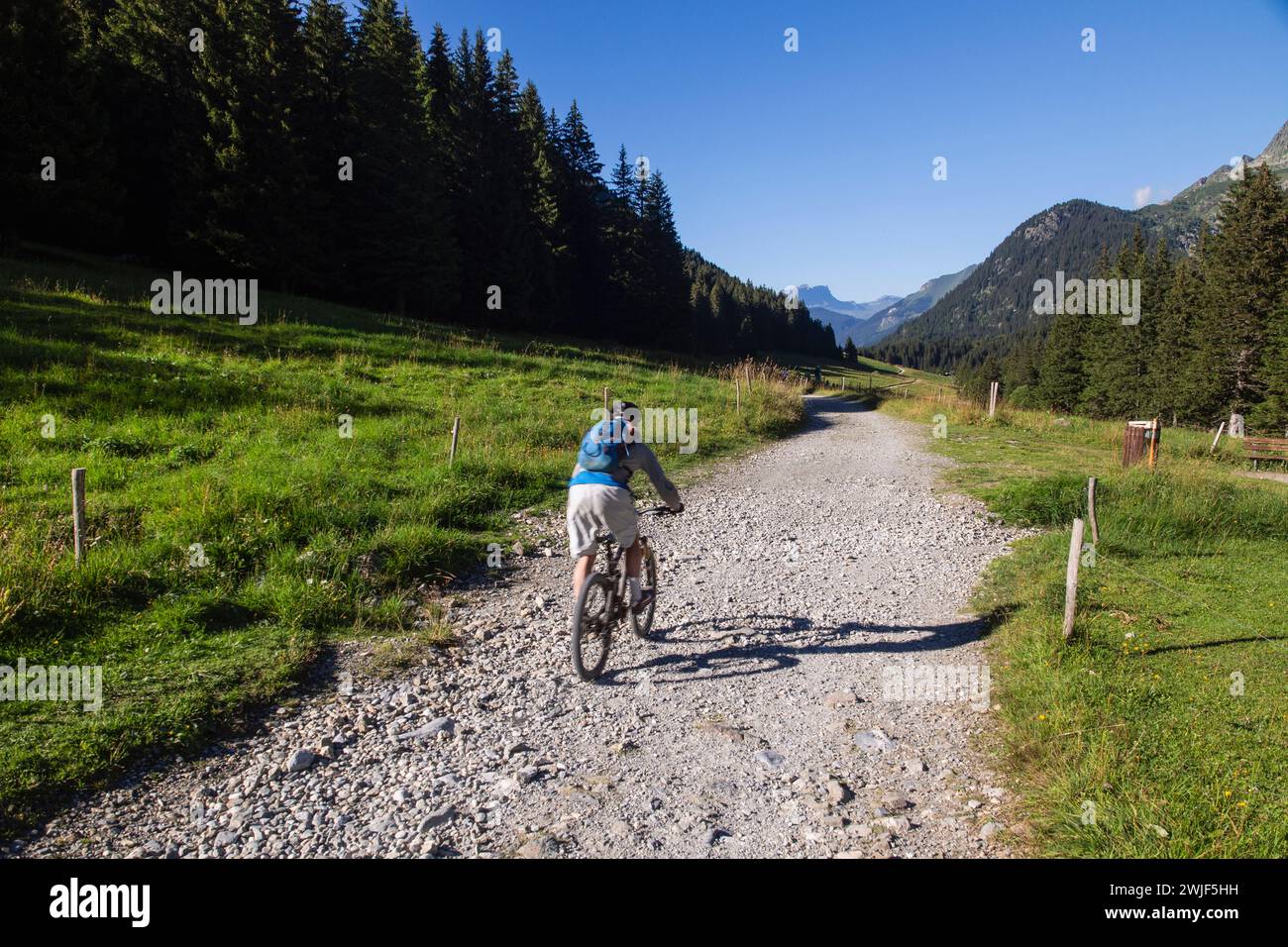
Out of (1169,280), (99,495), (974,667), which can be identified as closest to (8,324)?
(99,495)

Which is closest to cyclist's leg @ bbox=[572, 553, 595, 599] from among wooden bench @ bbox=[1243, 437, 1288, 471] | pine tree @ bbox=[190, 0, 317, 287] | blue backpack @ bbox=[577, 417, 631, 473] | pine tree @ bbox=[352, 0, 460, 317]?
blue backpack @ bbox=[577, 417, 631, 473]

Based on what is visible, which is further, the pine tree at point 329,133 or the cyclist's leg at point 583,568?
the pine tree at point 329,133

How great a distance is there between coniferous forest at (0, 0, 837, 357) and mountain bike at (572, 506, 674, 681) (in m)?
33.6

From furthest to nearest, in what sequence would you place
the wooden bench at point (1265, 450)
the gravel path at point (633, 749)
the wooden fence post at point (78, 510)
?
the wooden bench at point (1265, 450)
the wooden fence post at point (78, 510)
the gravel path at point (633, 749)

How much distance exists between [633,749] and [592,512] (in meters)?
2.02

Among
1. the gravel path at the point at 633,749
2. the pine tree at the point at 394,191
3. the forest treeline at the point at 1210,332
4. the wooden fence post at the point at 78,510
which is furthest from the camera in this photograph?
the forest treeline at the point at 1210,332

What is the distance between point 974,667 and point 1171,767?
188 centimetres

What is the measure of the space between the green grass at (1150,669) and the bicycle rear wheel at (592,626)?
3.29 metres

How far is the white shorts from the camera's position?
575 centimetres

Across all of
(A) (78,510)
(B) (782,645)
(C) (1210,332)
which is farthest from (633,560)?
(C) (1210,332)

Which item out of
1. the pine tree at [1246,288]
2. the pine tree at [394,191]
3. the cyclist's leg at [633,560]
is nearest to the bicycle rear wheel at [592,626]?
the cyclist's leg at [633,560]

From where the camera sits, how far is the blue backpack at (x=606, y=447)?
18.7 ft

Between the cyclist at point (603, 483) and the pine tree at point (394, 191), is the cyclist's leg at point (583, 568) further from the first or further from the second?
the pine tree at point (394, 191)
